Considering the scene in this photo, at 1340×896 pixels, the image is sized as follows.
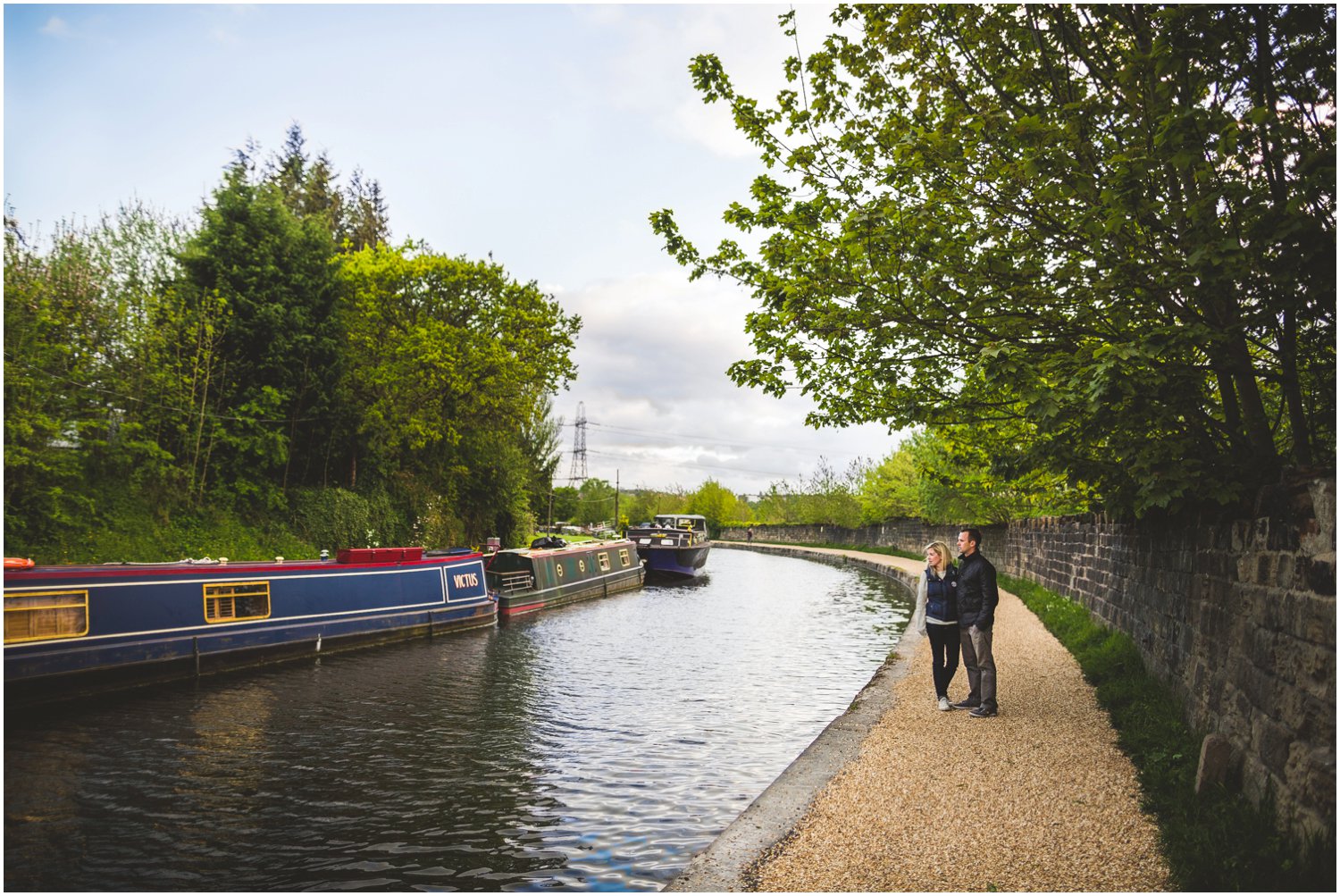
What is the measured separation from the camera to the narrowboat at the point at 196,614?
358 inches

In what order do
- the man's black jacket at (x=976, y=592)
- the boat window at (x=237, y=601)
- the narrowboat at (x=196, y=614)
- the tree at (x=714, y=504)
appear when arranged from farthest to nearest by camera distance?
1. the tree at (x=714, y=504)
2. the boat window at (x=237, y=601)
3. the narrowboat at (x=196, y=614)
4. the man's black jacket at (x=976, y=592)

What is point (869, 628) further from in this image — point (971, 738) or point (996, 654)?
point (971, 738)

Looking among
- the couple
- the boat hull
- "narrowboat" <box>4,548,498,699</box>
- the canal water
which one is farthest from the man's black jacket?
the boat hull

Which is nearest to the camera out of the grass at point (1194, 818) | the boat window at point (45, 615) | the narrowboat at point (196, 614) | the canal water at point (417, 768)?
the grass at point (1194, 818)

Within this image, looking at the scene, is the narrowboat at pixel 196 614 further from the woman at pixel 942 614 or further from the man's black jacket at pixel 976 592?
the man's black jacket at pixel 976 592

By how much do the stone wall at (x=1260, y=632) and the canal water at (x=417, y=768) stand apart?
3.21 meters

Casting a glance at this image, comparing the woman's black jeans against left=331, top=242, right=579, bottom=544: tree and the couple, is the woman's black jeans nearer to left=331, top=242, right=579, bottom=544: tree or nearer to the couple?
the couple

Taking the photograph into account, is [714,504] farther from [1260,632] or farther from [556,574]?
[1260,632]

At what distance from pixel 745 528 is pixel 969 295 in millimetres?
59966

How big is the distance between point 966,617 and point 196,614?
31.7ft

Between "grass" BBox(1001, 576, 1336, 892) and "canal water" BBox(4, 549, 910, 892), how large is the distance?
8.81 ft

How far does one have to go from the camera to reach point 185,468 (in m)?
17.5

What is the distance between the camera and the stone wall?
3.68 meters

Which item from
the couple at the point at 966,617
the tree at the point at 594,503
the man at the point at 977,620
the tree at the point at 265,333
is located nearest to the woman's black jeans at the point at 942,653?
the couple at the point at 966,617
